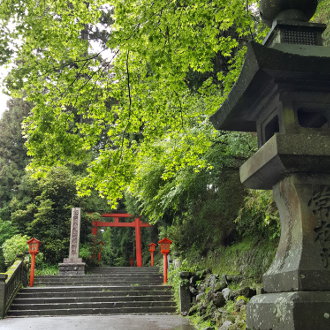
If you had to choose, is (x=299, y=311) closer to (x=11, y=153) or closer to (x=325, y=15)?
(x=325, y=15)

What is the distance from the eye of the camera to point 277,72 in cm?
321

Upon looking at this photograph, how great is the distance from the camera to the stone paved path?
26.6ft

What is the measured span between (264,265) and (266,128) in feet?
15.2

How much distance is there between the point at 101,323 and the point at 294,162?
7.09m

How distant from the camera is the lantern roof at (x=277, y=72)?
3084mm

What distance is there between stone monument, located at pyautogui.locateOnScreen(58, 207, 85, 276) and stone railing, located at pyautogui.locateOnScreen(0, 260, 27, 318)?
2.98 metres

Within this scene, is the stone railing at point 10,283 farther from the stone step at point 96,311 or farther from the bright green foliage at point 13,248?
the bright green foliage at point 13,248

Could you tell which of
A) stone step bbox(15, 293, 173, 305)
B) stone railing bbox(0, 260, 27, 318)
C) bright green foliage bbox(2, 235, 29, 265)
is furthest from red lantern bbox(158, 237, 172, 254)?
bright green foliage bbox(2, 235, 29, 265)

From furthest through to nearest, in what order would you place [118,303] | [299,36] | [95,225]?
[95,225] < [118,303] < [299,36]

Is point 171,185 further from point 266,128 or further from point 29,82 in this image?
point 266,128

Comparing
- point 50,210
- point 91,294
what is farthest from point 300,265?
point 50,210

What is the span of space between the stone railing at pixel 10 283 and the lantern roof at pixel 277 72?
29.4 feet

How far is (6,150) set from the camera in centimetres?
2308

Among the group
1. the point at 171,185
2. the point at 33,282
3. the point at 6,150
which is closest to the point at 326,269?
the point at 171,185
